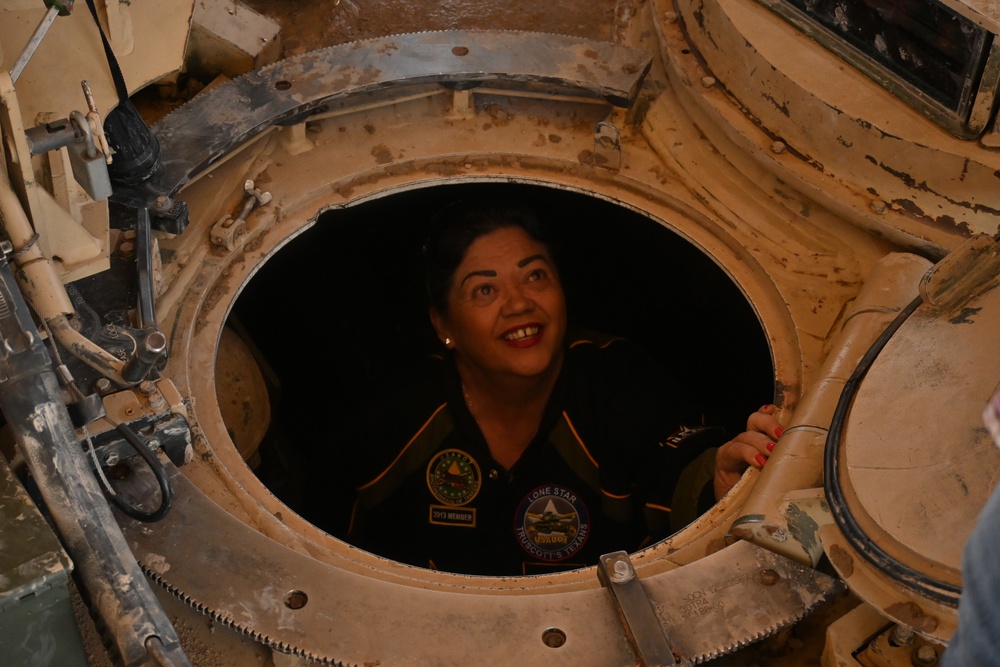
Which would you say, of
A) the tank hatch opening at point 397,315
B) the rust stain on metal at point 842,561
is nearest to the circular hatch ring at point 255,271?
the rust stain on metal at point 842,561

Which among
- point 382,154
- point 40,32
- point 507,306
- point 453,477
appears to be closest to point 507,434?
point 453,477

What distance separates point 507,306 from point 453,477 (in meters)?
0.53

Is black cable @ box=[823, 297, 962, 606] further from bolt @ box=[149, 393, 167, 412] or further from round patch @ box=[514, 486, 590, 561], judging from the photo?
round patch @ box=[514, 486, 590, 561]

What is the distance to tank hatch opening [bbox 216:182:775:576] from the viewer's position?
11.4 feet

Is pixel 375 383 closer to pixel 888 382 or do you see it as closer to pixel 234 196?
pixel 234 196

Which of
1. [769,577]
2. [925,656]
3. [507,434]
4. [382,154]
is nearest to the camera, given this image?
[925,656]

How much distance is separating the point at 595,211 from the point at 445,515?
42.8 inches

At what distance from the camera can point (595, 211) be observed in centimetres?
368

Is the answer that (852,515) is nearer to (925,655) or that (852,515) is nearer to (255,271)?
(925,655)

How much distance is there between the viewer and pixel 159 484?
1.98 meters

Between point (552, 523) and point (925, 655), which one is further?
point (552, 523)

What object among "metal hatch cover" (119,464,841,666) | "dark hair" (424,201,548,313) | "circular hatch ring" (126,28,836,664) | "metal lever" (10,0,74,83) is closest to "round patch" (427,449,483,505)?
"dark hair" (424,201,548,313)

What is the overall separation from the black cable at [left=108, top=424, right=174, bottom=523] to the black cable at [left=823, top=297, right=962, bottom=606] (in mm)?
1126

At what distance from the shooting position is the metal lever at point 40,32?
1826 mm
